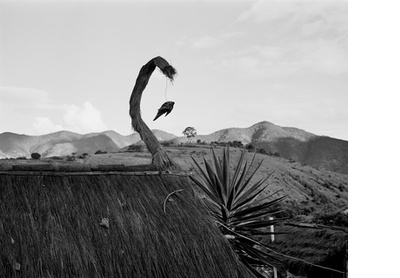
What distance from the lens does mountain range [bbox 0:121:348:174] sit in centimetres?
6994

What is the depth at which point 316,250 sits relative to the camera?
29.0ft

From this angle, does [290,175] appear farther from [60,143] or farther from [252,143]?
[60,143]

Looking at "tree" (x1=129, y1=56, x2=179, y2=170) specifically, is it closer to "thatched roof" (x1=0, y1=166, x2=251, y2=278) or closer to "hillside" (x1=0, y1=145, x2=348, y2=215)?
"thatched roof" (x1=0, y1=166, x2=251, y2=278)

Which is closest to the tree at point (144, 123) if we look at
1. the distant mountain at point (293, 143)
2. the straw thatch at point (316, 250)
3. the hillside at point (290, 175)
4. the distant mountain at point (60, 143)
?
the straw thatch at point (316, 250)

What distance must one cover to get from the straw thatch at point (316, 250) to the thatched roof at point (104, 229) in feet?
13.6

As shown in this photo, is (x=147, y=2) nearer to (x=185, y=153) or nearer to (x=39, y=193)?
(x=39, y=193)

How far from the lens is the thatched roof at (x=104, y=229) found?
12.1ft

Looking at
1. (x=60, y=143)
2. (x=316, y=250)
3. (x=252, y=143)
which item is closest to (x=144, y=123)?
(x=316, y=250)

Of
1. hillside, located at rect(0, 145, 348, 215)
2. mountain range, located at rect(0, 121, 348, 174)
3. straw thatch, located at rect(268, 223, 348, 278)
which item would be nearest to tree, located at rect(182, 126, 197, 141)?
mountain range, located at rect(0, 121, 348, 174)

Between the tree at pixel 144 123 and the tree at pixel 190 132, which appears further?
the tree at pixel 190 132

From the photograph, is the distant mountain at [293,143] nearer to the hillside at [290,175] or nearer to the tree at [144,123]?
the hillside at [290,175]

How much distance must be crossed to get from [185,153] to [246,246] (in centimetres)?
4814

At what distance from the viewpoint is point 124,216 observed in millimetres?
4230
